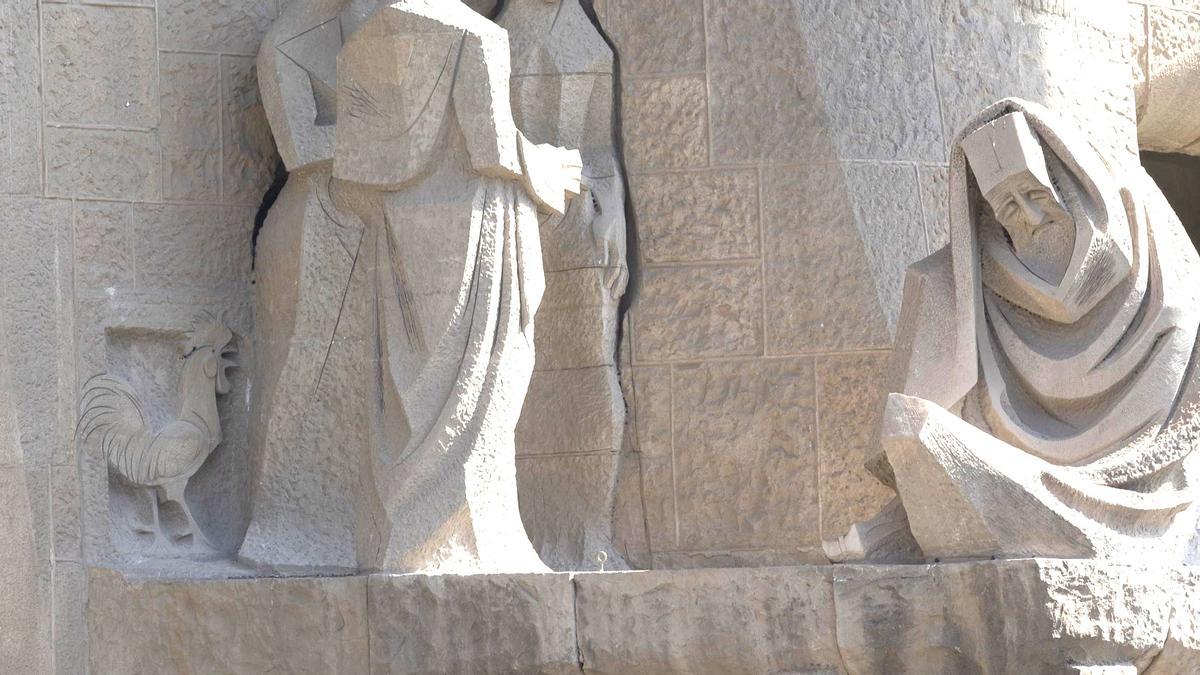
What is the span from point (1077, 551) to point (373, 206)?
232 cm

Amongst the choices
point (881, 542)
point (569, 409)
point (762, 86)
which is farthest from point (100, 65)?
point (881, 542)

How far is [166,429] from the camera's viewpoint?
7613 millimetres

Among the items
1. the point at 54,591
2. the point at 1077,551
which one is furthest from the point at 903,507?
the point at 54,591

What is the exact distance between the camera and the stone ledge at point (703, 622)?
622 cm

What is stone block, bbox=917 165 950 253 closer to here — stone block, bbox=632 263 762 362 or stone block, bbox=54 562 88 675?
stone block, bbox=632 263 762 362

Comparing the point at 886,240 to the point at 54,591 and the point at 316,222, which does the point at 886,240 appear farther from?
the point at 54,591

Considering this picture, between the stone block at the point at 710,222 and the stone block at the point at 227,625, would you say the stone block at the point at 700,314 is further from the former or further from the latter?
the stone block at the point at 227,625

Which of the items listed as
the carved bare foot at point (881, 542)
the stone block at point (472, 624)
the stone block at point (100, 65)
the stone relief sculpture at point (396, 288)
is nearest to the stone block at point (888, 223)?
the stone relief sculpture at point (396, 288)

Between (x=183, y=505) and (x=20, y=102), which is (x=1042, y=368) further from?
(x=20, y=102)

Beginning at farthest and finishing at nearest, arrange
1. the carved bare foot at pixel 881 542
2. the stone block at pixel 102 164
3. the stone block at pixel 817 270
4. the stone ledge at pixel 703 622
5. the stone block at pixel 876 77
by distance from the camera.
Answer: the stone block at pixel 876 77
the stone block at pixel 817 270
the stone block at pixel 102 164
the carved bare foot at pixel 881 542
the stone ledge at pixel 703 622

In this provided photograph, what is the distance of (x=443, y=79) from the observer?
283 inches

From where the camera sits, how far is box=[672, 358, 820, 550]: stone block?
26.1 ft

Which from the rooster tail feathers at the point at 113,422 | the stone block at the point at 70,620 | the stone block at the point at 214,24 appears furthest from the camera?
the stone block at the point at 214,24

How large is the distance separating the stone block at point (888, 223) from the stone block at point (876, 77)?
65 mm
